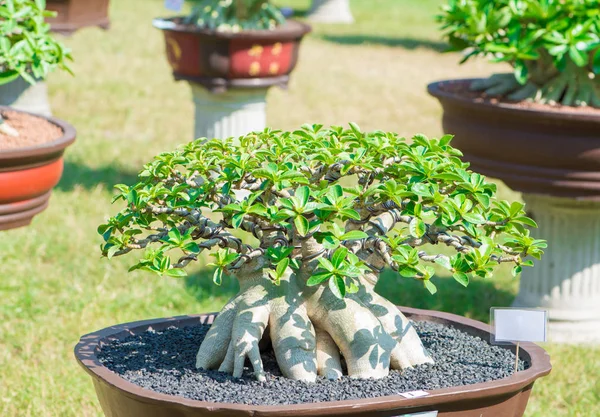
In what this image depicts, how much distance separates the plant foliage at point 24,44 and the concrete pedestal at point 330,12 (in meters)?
10.1

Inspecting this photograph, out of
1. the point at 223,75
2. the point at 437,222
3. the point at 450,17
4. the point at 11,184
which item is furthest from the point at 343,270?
the point at 223,75

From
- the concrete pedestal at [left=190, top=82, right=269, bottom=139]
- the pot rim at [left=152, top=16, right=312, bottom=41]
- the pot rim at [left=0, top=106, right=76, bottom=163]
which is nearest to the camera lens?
the pot rim at [left=0, top=106, right=76, bottom=163]

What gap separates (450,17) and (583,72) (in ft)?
1.66

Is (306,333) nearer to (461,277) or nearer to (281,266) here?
(281,266)

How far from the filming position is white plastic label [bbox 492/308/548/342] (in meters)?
2.05

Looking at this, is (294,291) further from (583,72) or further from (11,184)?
(583,72)

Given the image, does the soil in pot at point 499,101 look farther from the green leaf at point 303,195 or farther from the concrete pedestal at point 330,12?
the concrete pedestal at point 330,12

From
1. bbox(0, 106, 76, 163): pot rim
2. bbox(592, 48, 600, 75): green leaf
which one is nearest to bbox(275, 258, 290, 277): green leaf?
bbox(0, 106, 76, 163): pot rim

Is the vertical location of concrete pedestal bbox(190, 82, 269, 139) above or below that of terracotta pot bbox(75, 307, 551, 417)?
below

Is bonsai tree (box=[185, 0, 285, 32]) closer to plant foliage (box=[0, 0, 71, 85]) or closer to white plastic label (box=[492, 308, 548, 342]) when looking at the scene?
plant foliage (box=[0, 0, 71, 85])

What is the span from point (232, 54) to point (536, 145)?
2.04 metres

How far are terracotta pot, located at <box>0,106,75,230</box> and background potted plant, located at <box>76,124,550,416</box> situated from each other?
3.02ft

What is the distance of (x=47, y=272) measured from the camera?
13.3 feet

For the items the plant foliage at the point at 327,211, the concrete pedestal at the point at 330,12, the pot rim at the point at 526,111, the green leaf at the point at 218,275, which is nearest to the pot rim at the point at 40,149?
the plant foliage at the point at 327,211
